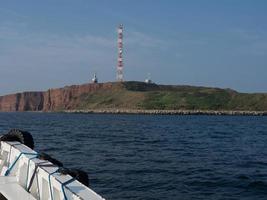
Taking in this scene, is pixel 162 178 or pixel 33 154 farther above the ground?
pixel 33 154

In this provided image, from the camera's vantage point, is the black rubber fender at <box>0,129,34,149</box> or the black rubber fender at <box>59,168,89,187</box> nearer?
the black rubber fender at <box>59,168,89,187</box>

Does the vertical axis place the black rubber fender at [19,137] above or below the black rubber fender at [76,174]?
above

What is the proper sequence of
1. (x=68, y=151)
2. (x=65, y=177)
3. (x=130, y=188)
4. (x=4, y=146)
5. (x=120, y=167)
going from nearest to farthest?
(x=65, y=177), (x=4, y=146), (x=130, y=188), (x=120, y=167), (x=68, y=151)

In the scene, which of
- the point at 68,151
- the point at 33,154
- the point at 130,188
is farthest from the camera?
the point at 68,151

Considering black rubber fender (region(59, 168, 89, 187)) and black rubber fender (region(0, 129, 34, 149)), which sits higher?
black rubber fender (region(0, 129, 34, 149))

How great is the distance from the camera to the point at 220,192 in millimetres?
19328

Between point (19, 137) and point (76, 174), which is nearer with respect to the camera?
point (76, 174)

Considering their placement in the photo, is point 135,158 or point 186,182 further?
point 135,158

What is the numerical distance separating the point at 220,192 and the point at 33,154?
980cm

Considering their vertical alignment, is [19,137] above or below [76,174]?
above

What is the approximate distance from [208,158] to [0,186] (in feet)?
70.0

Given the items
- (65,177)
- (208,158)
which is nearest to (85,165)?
(208,158)

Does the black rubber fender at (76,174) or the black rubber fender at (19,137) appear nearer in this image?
the black rubber fender at (76,174)

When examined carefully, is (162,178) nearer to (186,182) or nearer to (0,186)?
(186,182)
